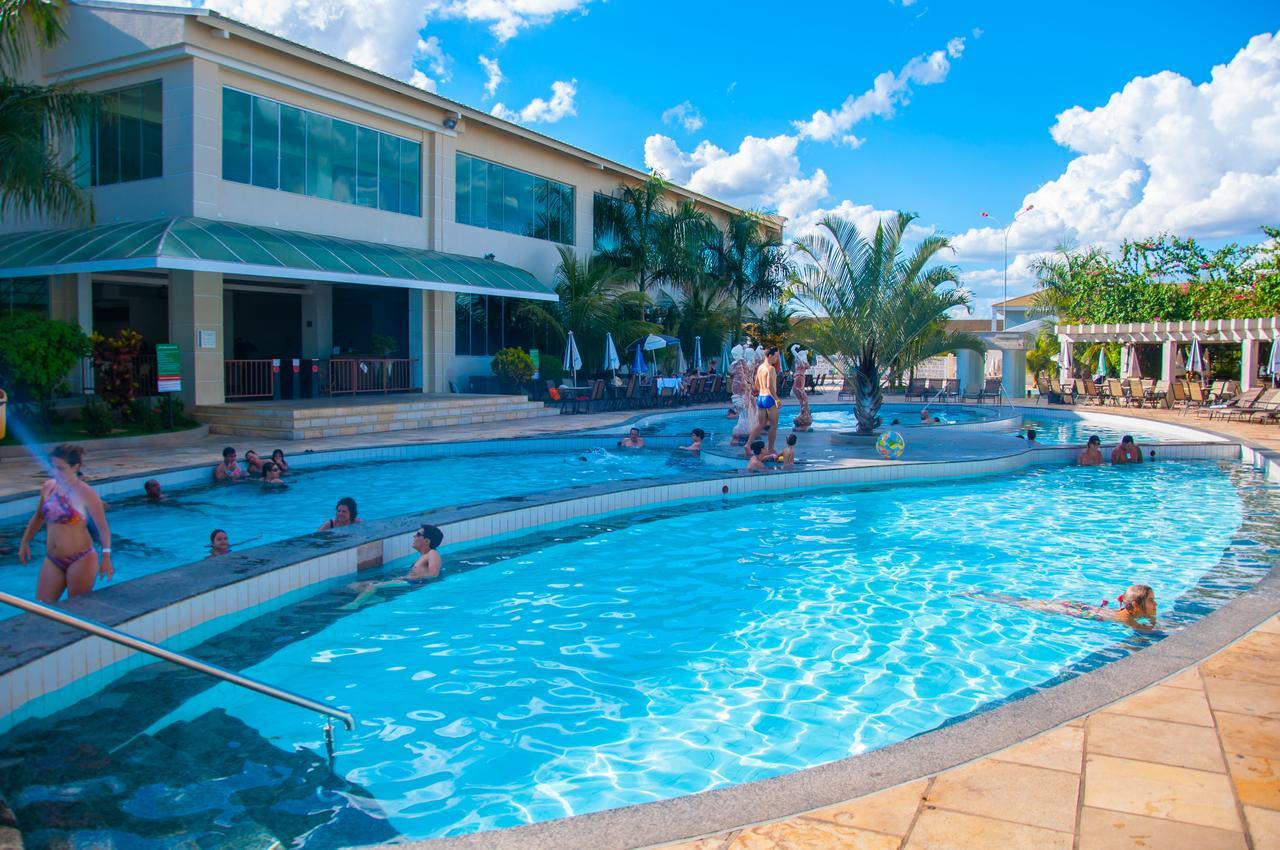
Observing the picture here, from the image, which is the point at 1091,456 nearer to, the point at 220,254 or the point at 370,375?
the point at 220,254

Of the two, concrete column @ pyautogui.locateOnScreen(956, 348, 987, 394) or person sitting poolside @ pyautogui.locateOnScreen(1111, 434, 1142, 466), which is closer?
person sitting poolside @ pyautogui.locateOnScreen(1111, 434, 1142, 466)

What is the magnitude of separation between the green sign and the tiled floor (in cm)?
1522

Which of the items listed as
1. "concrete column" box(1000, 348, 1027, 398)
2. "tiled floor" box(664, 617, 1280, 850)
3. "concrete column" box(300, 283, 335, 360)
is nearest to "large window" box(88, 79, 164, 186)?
"concrete column" box(300, 283, 335, 360)

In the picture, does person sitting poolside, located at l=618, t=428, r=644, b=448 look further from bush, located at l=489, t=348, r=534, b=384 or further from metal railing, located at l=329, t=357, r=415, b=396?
metal railing, located at l=329, t=357, r=415, b=396

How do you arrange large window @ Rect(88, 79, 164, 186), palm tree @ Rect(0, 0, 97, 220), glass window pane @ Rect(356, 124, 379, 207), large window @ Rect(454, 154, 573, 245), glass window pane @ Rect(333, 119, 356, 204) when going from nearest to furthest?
palm tree @ Rect(0, 0, 97, 220) < large window @ Rect(88, 79, 164, 186) < glass window pane @ Rect(333, 119, 356, 204) < glass window pane @ Rect(356, 124, 379, 207) < large window @ Rect(454, 154, 573, 245)

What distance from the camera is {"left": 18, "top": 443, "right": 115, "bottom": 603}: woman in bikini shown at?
6023 mm

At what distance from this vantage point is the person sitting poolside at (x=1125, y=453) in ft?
49.5

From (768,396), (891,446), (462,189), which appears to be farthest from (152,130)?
(891,446)

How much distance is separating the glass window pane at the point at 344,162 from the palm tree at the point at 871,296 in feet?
34.9

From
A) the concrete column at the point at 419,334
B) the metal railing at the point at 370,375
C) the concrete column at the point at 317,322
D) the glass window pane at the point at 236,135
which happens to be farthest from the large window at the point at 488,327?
the glass window pane at the point at 236,135

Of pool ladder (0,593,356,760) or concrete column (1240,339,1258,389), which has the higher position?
concrete column (1240,339,1258,389)

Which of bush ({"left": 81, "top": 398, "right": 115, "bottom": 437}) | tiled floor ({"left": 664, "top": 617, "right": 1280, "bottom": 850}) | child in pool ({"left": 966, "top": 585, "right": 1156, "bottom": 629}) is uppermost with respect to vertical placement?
bush ({"left": 81, "top": 398, "right": 115, "bottom": 437})

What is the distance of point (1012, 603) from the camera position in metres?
7.48

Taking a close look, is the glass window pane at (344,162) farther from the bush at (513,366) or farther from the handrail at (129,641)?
the handrail at (129,641)
